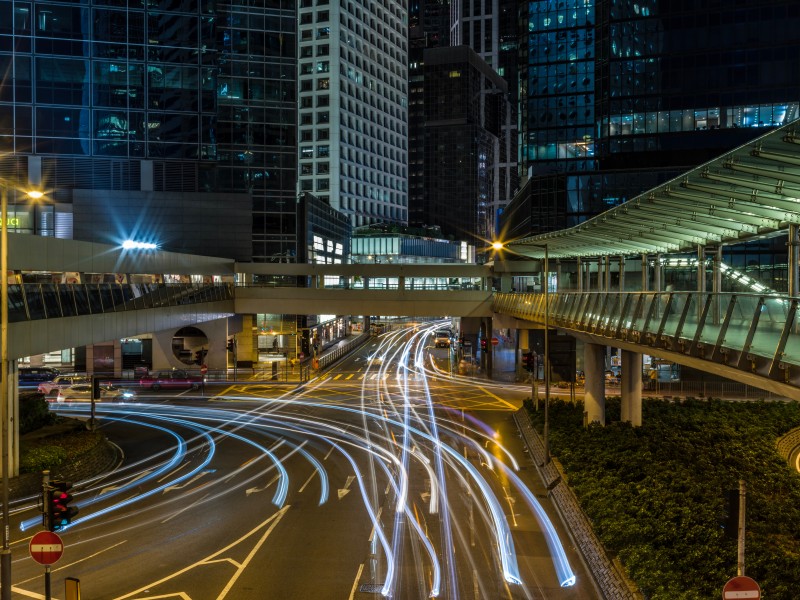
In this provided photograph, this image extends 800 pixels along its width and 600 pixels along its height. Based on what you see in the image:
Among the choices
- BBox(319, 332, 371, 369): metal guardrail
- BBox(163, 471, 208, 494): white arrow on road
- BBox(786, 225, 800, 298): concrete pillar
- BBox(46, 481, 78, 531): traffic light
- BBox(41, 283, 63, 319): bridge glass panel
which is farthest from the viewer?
BBox(319, 332, 371, 369): metal guardrail

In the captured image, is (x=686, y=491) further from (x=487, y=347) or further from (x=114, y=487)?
(x=487, y=347)

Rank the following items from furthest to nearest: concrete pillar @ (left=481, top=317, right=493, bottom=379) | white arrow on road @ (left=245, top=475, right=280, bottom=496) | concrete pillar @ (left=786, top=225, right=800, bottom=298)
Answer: concrete pillar @ (left=481, top=317, right=493, bottom=379) < white arrow on road @ (left=245, top=475, right=280, bottom=496) < concrete pillar @ (left=786, top=225, right=800, bottom=298)

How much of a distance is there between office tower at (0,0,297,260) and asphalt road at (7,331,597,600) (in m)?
28.1

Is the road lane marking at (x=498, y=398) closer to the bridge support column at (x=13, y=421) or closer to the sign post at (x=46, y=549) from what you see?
the bridge support column at (x=13, y=421)

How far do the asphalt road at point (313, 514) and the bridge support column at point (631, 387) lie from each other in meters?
4.85

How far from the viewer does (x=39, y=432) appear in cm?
2886

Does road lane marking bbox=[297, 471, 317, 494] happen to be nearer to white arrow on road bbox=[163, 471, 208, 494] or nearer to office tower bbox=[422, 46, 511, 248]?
white arrow on road bbox=[163, 471, 208, 494]

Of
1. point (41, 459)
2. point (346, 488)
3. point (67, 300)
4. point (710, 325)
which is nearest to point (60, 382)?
point (67, 300)

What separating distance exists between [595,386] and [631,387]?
1.43 meters

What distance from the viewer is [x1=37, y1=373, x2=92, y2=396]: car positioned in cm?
4541

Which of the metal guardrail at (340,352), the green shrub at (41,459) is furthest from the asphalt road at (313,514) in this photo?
the metal guardrail at (340,352)

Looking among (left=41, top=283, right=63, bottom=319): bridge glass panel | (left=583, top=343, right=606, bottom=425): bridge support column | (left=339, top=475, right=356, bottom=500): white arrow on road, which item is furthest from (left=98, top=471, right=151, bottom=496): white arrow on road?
(left=583, top=343, right=606, bottom=425): bridge support column

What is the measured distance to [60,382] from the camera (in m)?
48.3

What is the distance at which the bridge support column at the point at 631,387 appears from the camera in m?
28.1
